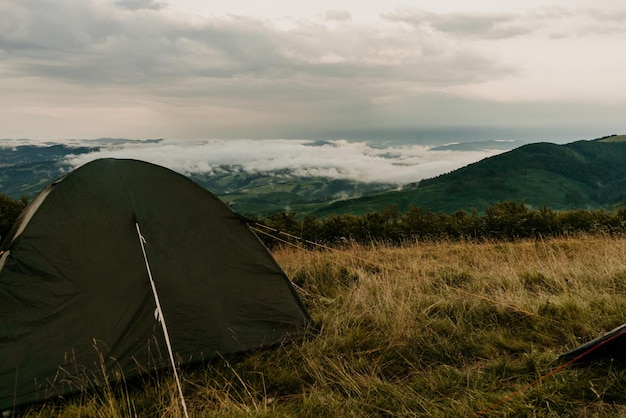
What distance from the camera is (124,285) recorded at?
4902mm

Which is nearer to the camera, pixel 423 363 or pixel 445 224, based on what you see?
pixel 423 363

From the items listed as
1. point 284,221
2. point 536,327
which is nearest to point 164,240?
point 536,327

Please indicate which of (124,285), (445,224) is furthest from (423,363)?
(445,224)

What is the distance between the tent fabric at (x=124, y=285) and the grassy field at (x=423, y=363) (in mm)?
287

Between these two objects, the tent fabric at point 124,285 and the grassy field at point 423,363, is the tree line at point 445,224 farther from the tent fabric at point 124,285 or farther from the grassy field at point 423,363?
the tent fabric at point 124,285

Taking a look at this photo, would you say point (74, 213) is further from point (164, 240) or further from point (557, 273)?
point (557, 273)

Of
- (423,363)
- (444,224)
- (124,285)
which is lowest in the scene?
(444,224)

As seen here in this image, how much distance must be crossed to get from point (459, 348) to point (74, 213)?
4.65m

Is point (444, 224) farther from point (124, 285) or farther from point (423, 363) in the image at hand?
point (124, 285)

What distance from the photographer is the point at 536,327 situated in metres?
5.25

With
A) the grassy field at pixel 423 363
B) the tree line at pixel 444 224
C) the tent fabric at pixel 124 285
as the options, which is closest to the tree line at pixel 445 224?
the tree line at pixel 444 224

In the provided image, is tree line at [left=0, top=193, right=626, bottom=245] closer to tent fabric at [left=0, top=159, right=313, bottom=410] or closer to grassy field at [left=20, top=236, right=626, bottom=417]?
grassy field at [left=20, top=236, right=626, bottom=417]

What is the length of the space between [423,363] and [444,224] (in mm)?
26971

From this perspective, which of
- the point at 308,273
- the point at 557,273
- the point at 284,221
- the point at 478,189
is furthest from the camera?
the point at 478,189
